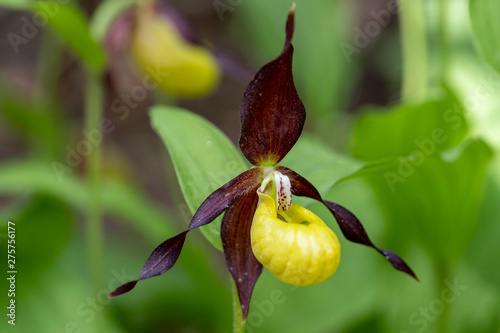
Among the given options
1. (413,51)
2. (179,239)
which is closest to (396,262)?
(179,239)

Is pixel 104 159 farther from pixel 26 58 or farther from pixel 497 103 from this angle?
pixel 497 103

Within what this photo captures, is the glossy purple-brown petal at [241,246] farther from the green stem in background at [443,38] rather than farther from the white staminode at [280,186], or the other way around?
the green stem in background at [443,38]

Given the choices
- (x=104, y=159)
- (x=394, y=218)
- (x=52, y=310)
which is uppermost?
(x=394, y=218)

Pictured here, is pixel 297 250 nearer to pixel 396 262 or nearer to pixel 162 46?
pixel 396 262

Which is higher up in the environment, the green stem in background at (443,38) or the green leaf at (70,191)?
the green stem in background at (443,38)

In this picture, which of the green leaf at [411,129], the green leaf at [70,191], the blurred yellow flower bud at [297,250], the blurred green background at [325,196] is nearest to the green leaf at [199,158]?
the blurred green background at [325,196]

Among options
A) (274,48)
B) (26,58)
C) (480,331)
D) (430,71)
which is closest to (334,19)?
(274,48)

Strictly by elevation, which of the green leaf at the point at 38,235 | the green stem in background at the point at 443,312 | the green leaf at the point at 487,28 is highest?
the green leaf at the point at 487,28
